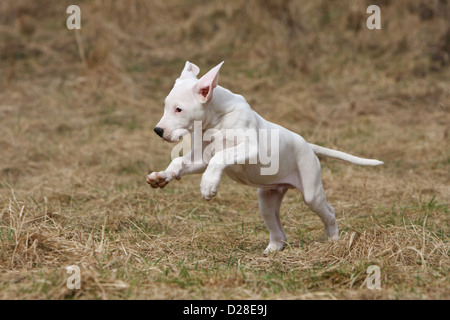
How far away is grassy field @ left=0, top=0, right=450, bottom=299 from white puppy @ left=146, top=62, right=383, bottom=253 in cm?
36

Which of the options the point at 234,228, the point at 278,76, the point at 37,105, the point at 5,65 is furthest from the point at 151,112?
the point at 234,228

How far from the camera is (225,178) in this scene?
6449 millimetres

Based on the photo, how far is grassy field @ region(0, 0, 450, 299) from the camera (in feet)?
11.4

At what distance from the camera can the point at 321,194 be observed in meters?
4.31

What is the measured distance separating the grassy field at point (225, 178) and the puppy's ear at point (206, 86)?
982 millimetres

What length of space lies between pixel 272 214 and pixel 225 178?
2100mm

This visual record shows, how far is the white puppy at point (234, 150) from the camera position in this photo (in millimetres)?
3768

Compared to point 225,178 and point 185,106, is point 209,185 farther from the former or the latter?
point 225,178

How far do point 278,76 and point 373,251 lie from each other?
6.75m

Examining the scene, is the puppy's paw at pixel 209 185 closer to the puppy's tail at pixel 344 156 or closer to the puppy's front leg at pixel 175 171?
the puppy's front leg at pixel 175 171
